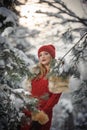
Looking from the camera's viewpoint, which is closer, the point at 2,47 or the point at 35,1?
the point at 2,47

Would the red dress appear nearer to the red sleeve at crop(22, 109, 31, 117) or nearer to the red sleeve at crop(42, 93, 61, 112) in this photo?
the red sleeve at crop(42, 93, 61, 112)

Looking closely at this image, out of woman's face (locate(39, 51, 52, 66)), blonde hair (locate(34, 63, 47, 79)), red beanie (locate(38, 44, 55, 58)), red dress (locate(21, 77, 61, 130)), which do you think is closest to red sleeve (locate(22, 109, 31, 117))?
red dress (locate(21, 77, 61, 130))

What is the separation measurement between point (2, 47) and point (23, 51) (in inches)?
18.5

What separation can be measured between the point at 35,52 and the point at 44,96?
0.61 metres

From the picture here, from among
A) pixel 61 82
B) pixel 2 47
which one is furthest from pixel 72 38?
pixel 2 47

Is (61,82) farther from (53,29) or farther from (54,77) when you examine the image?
(53,29)

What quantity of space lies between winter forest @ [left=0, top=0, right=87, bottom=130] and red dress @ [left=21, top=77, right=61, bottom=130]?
0.23ft

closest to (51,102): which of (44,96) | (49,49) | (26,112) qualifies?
(44,96)

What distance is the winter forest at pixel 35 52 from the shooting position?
513 centimetres

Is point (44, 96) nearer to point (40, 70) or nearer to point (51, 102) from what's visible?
point (51, 102)

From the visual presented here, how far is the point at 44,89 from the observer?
5.43m

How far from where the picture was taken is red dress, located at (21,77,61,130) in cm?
534

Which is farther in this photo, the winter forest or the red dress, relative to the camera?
the red dress

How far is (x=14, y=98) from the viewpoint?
511 cm
